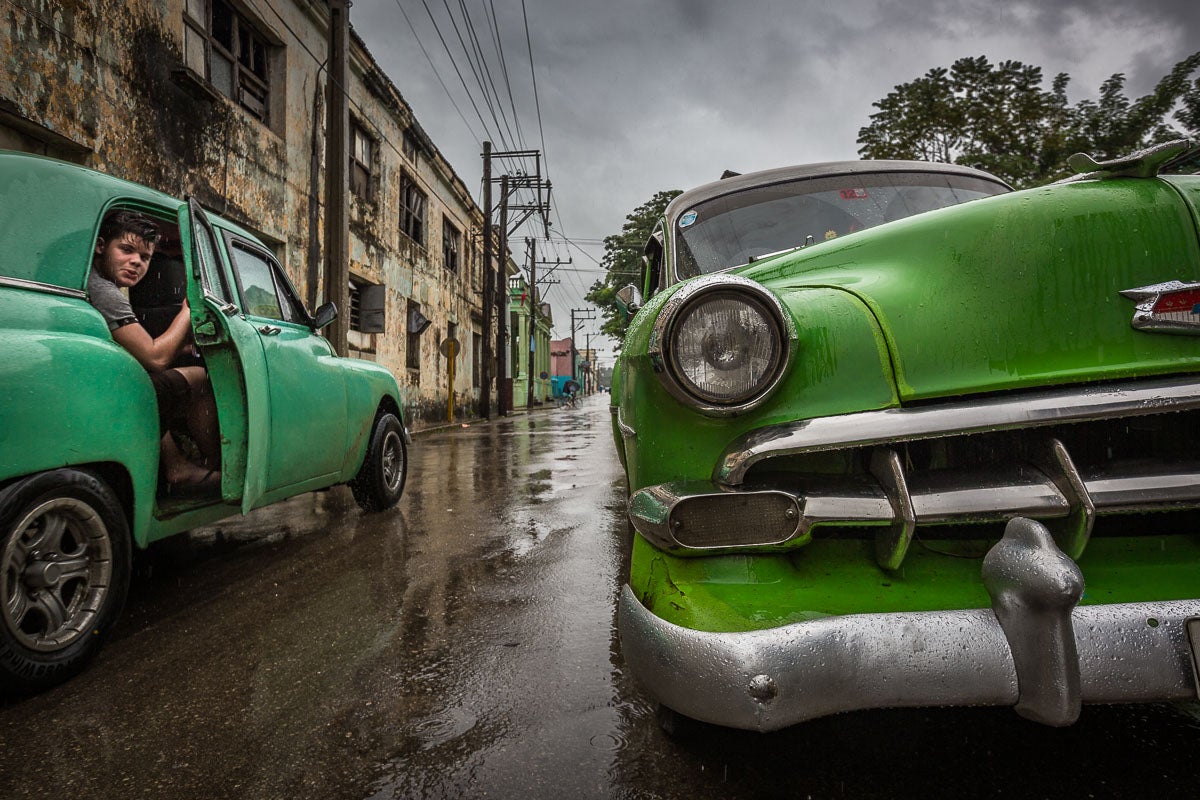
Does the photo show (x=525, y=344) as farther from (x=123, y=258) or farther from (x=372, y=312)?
(x=123, y=258)

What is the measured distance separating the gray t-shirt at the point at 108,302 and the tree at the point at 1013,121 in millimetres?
7916

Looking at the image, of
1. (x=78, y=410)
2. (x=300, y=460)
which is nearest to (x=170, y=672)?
(x=78, y=410)

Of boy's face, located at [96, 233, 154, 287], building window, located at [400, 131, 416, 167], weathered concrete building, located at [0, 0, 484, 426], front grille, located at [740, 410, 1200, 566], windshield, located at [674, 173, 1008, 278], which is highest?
building window, located at [400, 131, 416, 167]

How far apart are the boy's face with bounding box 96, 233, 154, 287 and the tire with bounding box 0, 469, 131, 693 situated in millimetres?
848

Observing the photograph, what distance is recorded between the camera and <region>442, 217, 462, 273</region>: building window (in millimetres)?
16022

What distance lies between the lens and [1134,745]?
1334 millimetres

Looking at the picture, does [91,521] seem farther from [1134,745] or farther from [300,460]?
[1134,745]

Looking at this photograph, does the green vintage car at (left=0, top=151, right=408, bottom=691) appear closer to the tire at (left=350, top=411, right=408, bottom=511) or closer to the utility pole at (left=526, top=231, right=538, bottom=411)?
the tire at (left=350, top=411, right=408, bottom=511)

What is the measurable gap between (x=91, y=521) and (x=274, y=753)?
98 centimetres

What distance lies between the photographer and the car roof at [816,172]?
2.71 meters

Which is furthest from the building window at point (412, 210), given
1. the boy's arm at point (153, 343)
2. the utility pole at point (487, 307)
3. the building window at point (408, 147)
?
the boy's arm at point (153, 343)

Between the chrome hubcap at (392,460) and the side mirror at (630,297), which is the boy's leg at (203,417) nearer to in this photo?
the chrome hubcap at (392,460)

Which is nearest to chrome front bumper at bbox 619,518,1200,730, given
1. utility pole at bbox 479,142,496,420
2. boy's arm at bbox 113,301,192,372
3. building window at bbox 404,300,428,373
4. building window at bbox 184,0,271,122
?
boy's arm at bbox 113,301,192,372

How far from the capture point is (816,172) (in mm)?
2730
